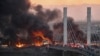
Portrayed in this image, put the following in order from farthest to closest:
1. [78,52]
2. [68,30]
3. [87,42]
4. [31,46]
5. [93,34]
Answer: [93,34] < [68,30] < [87,42] < [31,46] < [78,52]

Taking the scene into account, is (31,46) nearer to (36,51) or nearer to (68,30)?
(36,51)

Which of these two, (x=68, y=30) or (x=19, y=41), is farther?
(x=68, y=30)

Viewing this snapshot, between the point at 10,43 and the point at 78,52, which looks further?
the point at 10,43

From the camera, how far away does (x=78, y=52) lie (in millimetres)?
87500

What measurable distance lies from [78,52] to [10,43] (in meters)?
15.6

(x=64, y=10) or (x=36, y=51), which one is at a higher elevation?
(x=64, y=10)

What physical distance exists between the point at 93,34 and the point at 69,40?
13582 millimetres

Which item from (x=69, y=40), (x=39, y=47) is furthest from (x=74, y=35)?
(x=39, y=47)

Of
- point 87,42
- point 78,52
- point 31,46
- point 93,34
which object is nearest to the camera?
point 78,52

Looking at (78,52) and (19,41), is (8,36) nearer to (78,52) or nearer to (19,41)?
(19,41)

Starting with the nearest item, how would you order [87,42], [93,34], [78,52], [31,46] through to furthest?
[78,52]
[31,46]
[87,42]
[93,34]

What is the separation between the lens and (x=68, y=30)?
108750mm

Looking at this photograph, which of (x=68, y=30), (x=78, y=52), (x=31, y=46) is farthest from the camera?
(x=68, y=30)

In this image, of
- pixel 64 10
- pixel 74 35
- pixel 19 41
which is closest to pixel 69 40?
pixel 74 35
